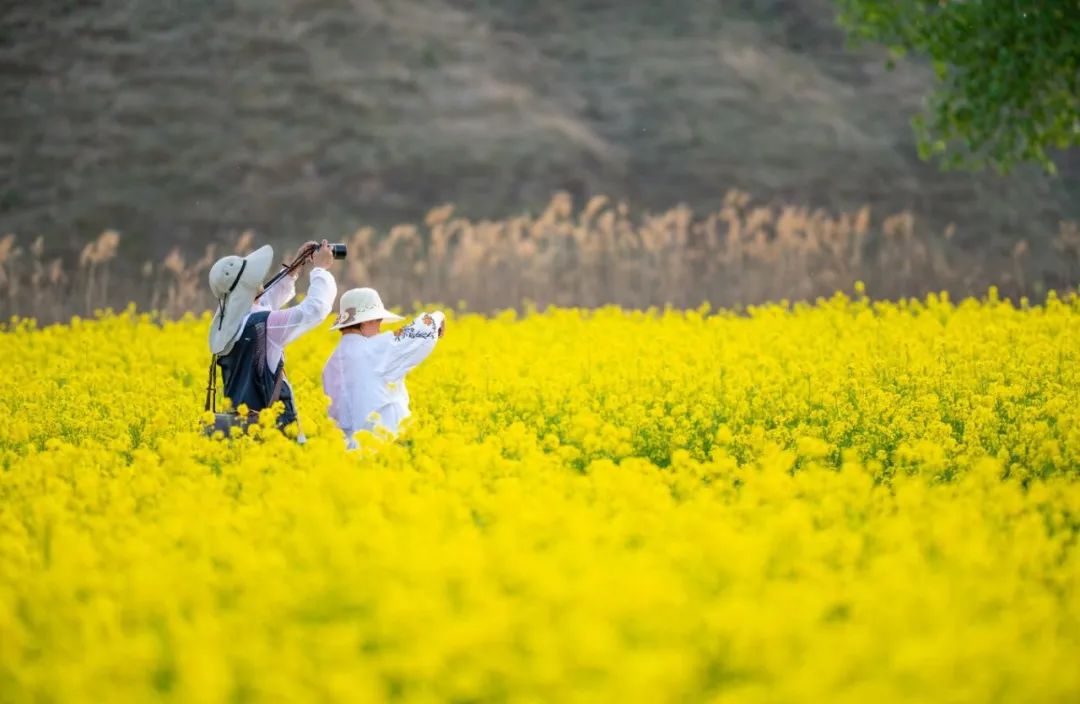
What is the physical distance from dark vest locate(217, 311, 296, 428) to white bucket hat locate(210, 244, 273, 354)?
0.05 meters

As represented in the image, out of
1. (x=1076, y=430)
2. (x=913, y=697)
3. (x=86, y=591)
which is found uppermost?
(x=913, y=697)

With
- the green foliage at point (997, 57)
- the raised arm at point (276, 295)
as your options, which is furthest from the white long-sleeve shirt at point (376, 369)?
the green foliage at point (997, 57)

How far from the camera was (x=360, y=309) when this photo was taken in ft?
25.3

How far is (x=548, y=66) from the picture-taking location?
33125mm

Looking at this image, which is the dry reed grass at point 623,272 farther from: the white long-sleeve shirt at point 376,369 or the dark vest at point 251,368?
the white long-sleeve shirt at point 376,369

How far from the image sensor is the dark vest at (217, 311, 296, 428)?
25.4 ft

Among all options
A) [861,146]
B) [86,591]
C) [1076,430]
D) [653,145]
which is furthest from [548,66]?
[86,591]

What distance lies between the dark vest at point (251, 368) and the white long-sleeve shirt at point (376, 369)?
1.05 ft

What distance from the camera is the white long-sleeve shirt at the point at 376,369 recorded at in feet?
25.0

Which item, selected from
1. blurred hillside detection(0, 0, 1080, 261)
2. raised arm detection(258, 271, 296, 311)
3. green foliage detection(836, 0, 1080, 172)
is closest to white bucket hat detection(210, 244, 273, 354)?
raised arm detection(258, 271, 296, 311)

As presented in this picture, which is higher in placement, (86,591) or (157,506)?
(86,591)

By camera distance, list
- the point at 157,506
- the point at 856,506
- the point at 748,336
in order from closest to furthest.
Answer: the point at 856,506 < the point at 157,506 < the point at 748,336

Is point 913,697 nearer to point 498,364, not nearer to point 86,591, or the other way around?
point 86,591

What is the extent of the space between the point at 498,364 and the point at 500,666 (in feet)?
24.7
